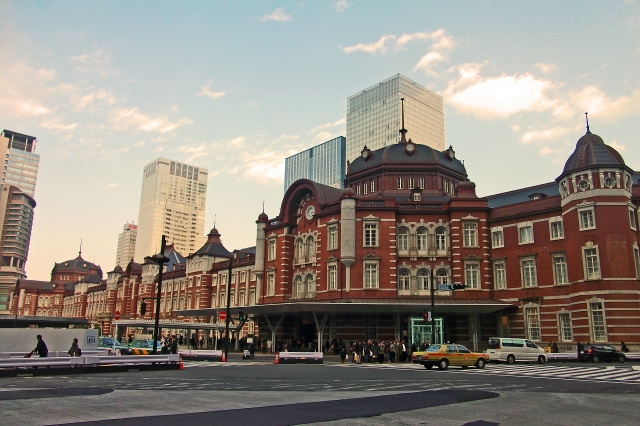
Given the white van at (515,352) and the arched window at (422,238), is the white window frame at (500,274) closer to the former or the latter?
the arched window at (422,238)

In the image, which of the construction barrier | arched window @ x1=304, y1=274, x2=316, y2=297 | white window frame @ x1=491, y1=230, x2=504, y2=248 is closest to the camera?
the construction barrier

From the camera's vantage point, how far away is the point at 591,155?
39812 mm

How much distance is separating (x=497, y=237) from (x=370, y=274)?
36.1ft

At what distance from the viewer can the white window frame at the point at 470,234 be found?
150 feet

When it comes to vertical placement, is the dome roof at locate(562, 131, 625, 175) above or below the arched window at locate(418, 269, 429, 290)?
above

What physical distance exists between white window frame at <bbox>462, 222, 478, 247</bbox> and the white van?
13070 mm

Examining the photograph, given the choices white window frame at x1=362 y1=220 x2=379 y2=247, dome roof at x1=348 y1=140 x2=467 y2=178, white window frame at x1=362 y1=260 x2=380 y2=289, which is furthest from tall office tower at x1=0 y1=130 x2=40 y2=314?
white window frame at x1=362 y1=260 x2=380 y2=289

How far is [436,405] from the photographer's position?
1341 cm

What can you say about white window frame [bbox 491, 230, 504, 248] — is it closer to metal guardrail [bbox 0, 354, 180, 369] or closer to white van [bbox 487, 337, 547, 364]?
white van [bbox 487, 337, 547, 364]

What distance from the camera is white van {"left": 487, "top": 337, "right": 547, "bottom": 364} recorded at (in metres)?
33.3

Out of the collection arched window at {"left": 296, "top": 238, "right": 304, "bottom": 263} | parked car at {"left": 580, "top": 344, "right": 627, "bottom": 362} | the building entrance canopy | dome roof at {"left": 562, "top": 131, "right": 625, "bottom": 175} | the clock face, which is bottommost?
parked car at {"left": 580, "top": 344, "right": 627, "bottom": 362}

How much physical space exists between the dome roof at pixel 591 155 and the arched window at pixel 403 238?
13.2m

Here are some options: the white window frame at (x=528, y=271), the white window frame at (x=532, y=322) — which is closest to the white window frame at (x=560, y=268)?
the white window frame at (x=528, y=271)

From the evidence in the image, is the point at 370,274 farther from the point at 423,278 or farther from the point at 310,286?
the point at 310,286
